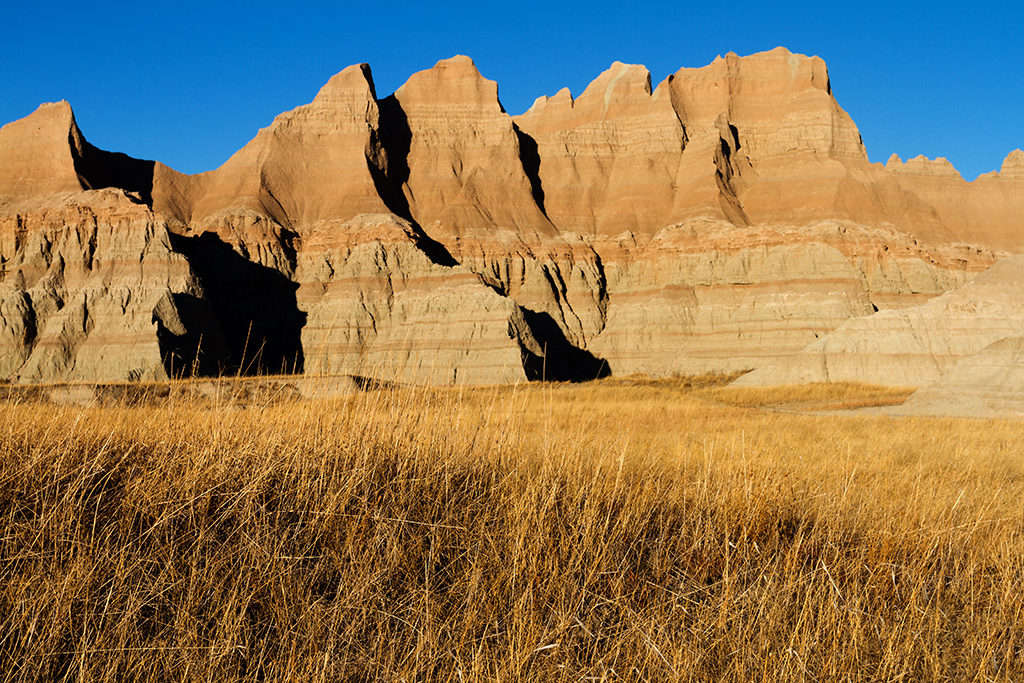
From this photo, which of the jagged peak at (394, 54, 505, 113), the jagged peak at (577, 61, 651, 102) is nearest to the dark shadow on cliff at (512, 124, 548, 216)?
the jagged peak at (394, 54, 505, 113)

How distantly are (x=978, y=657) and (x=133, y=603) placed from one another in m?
3.37

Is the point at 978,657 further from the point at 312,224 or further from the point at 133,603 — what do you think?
the point at 312,224

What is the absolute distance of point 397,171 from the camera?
71.9 meters

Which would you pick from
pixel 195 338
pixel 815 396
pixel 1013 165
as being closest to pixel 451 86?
pixel 195 338

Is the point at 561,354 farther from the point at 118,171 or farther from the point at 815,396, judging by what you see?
the point at 118,171

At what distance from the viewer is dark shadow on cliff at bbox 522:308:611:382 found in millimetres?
56812

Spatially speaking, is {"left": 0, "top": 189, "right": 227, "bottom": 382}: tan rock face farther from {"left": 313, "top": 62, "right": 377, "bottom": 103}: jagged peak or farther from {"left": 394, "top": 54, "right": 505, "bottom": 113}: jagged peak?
{"left": 394, "top": 54, "right": 505, "bottom": 113}: jagged peak

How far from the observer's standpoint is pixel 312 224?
209 feet

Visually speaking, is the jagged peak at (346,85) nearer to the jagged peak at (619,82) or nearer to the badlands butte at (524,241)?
the badlands butte at (524,241)

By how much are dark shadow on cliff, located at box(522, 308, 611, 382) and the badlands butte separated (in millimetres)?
268

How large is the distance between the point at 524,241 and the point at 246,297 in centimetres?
2771

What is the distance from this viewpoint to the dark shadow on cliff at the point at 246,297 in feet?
178

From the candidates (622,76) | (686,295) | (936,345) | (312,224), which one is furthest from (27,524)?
(622,76)

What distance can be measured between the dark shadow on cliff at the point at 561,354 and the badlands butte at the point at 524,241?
27 centimetres
